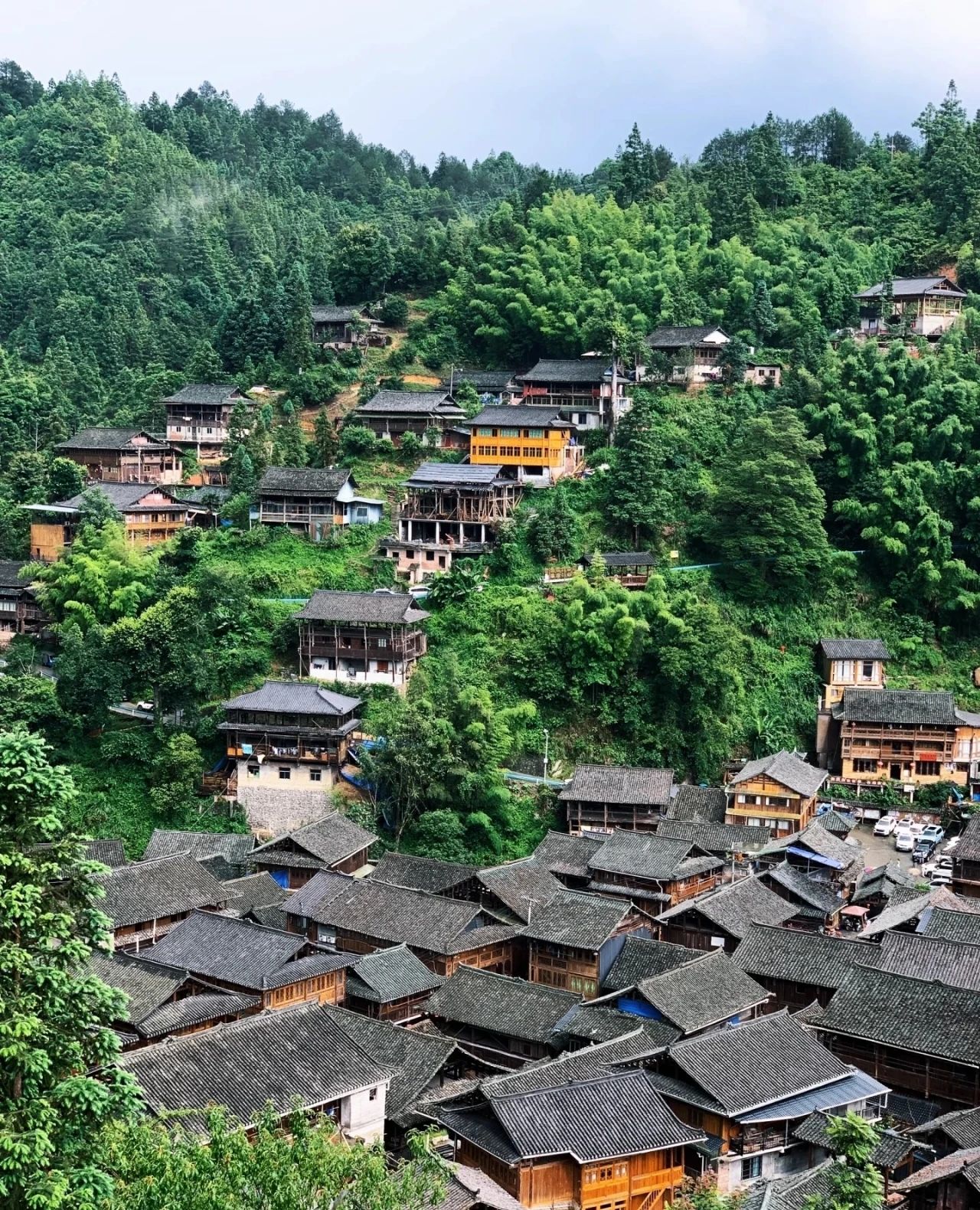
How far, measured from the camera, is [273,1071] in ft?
63.5

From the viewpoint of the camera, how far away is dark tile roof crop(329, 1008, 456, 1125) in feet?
69.1

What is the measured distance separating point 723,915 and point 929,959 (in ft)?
14.5

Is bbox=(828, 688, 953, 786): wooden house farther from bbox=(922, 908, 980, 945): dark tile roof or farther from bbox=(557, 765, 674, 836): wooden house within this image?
bbox=(922, 908, 980, 945): dark tile roof

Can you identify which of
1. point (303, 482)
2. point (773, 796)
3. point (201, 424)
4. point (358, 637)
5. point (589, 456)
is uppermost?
point (201, 424)

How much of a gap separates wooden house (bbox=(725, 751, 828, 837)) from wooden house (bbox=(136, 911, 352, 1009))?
12.1 metres

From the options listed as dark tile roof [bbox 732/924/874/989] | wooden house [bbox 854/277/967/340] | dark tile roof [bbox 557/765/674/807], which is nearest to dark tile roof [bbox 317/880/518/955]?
dark tile roof [bbox 732/924/874/989]

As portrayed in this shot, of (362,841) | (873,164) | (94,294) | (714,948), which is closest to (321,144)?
(94,294)

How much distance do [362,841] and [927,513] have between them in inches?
817

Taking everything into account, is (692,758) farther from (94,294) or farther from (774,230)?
(94,294)

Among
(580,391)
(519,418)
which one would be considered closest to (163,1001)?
(519,418)

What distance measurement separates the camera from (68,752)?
117 ft

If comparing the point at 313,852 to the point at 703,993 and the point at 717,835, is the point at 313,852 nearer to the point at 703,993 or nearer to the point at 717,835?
the point at 717,835

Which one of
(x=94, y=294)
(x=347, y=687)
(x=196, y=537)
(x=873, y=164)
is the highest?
(x=873, y=164)

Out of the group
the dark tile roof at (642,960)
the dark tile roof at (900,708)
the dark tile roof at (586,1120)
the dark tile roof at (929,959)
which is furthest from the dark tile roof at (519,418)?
the dark tile roof at (586,1120)
